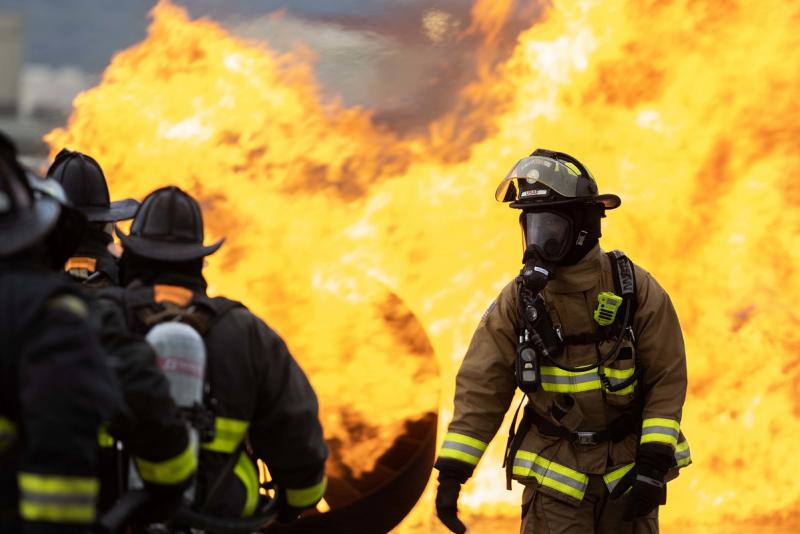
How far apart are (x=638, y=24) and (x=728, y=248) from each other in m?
→ 1.50

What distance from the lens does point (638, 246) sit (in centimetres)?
769

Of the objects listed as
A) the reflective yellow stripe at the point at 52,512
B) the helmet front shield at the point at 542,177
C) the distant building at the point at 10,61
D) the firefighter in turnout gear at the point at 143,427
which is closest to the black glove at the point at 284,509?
the firefighter in turnout gear at the point at 143,427

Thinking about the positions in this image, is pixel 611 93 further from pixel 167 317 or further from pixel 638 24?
pixel 167 317

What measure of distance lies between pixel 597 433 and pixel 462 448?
0.54 metres

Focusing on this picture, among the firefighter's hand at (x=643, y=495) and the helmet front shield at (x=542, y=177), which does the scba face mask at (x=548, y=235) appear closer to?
the helmet front shield at (x=542, y=177)

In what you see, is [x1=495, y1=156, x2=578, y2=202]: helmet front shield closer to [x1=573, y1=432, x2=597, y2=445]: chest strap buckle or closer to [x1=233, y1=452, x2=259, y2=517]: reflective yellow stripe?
[x1=573, y1=432, x2=597, y2=445]: chest strap buckle

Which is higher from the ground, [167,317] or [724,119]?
[724,119]

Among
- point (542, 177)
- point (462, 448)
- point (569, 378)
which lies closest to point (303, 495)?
point (462, 448)

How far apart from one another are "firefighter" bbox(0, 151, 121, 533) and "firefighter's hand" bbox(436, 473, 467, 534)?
Result: 2283 mm

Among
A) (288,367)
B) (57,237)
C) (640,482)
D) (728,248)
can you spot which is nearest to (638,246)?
(728,248)

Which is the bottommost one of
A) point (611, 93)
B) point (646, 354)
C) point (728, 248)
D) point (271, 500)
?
point (271, 500)

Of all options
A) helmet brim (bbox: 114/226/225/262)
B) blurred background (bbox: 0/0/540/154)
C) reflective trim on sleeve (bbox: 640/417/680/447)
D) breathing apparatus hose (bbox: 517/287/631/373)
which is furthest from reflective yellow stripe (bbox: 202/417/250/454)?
blurred background (bbox: 0/0/540/154)

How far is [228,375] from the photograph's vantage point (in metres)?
3.86

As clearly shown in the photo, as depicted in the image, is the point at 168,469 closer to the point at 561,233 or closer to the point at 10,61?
the point at 561,233
